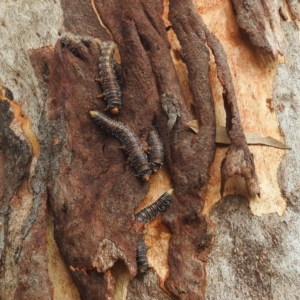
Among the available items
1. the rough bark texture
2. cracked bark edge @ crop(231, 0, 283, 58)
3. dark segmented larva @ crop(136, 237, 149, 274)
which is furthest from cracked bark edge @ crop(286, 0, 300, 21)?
dark segmented larva @ crop(136, 237, 149, 274)

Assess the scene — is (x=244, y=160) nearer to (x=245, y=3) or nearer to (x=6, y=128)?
(x=245, y=3)

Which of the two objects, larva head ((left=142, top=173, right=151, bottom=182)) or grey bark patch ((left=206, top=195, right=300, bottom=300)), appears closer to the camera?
grey bark patch ((left=206, top=195, right=300, bottom=300))

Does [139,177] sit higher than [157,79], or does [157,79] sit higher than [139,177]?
[157,79]

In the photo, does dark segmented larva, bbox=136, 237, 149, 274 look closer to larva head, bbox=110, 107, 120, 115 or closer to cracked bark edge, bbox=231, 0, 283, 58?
larva head, bbox=110, 107, 120, 115

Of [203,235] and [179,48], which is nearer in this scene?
[203,235]

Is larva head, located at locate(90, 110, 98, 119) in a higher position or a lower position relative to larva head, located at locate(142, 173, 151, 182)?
higher

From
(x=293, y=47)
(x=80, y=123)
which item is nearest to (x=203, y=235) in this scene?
(x=80, y=123)

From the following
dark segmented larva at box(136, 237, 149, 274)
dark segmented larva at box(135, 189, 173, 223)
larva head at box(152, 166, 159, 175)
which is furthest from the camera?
larva head at box(152, 166, 159, 175)

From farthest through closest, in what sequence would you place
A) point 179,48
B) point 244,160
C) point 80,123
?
point 179,48, point 80,123, point 244,160
